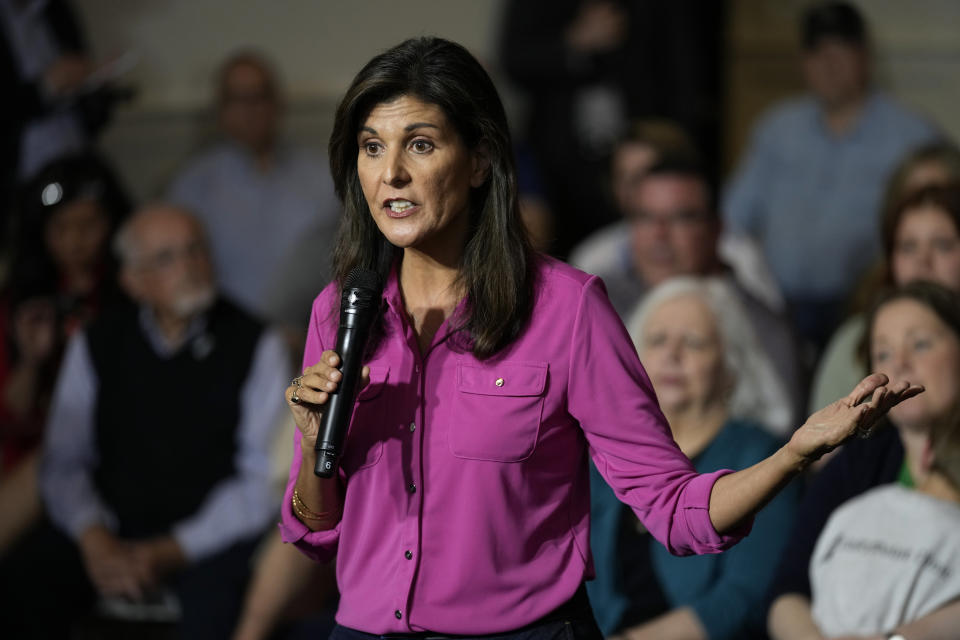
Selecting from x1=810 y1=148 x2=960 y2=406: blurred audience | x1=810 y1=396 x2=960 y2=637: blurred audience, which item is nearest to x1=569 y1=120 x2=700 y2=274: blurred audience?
x1=810 y1=148 x2=960 y2=406: blurred audience

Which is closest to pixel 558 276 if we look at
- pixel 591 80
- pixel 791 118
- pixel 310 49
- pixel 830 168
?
pixel 830 168

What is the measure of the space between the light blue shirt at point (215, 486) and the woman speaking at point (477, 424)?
6.23 feet

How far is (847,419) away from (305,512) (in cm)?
69

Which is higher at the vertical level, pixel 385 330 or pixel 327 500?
pixel 385 330

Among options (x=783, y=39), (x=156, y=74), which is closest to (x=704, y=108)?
(x=783, y=39)

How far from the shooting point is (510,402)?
163 cm

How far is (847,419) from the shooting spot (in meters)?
1.50

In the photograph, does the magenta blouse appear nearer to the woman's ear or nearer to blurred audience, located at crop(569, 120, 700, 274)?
the woman's ear

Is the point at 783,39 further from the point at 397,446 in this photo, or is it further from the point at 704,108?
the point at 397,446

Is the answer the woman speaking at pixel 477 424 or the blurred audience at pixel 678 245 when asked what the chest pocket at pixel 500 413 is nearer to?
the woman speaking at pixel 477 424

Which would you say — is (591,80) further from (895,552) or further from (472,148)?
(472,148)

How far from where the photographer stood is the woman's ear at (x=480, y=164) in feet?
5.59

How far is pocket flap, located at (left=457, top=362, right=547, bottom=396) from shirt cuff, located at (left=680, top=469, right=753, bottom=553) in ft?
0.72

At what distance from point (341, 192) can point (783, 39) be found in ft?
14.0
